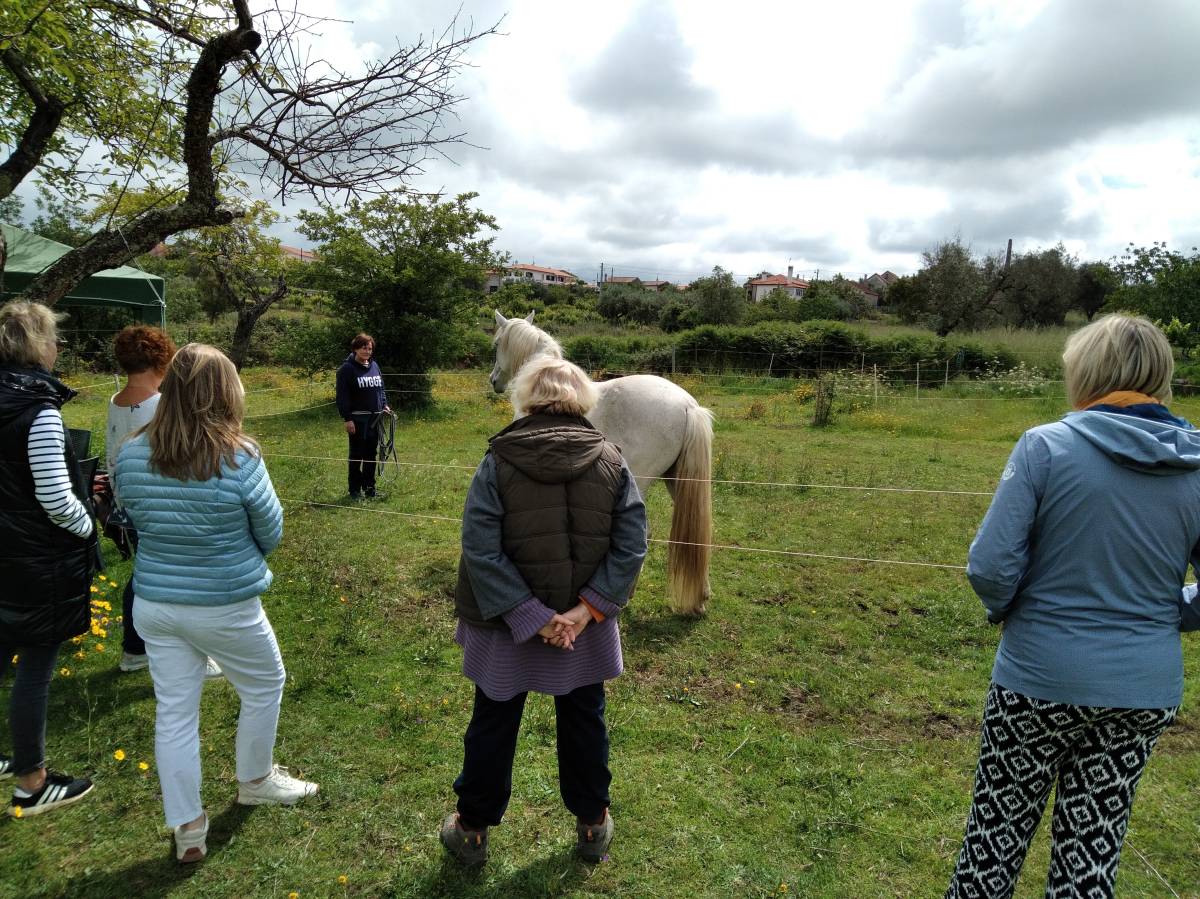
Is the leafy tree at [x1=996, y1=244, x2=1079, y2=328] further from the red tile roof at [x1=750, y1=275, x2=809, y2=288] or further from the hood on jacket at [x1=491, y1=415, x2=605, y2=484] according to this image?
the red tile roof at [x1=750, y1=275, x2=809, y2=288]

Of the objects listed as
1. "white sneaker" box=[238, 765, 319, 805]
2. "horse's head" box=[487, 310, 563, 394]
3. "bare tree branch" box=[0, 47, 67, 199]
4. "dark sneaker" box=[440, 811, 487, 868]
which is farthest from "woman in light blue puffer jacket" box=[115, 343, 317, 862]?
"bare tree branch" box=[0, 47, 67, 199]

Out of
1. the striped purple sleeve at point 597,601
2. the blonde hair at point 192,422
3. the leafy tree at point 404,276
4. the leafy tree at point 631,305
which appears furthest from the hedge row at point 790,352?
the striped purple sleeve at point 597,601

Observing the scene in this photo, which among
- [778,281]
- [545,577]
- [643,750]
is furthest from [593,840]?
[778,281]

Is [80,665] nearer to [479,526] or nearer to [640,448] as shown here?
[479,526]

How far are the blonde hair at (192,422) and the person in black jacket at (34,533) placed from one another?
1.47ft

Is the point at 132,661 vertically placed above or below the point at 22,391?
below

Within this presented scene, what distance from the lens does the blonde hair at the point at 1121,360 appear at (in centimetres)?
172

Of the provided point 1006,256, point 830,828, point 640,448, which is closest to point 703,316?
point 1006,256

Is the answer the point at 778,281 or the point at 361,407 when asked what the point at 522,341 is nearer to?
the point at 361,407

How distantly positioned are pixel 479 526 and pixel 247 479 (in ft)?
2.84

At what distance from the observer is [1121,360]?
1732 mm

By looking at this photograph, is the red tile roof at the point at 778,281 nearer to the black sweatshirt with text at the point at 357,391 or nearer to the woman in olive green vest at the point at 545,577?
the black sweatshirt with text at the point at 357,391

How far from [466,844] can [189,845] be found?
97cm

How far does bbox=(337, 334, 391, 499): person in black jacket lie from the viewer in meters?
7.24
